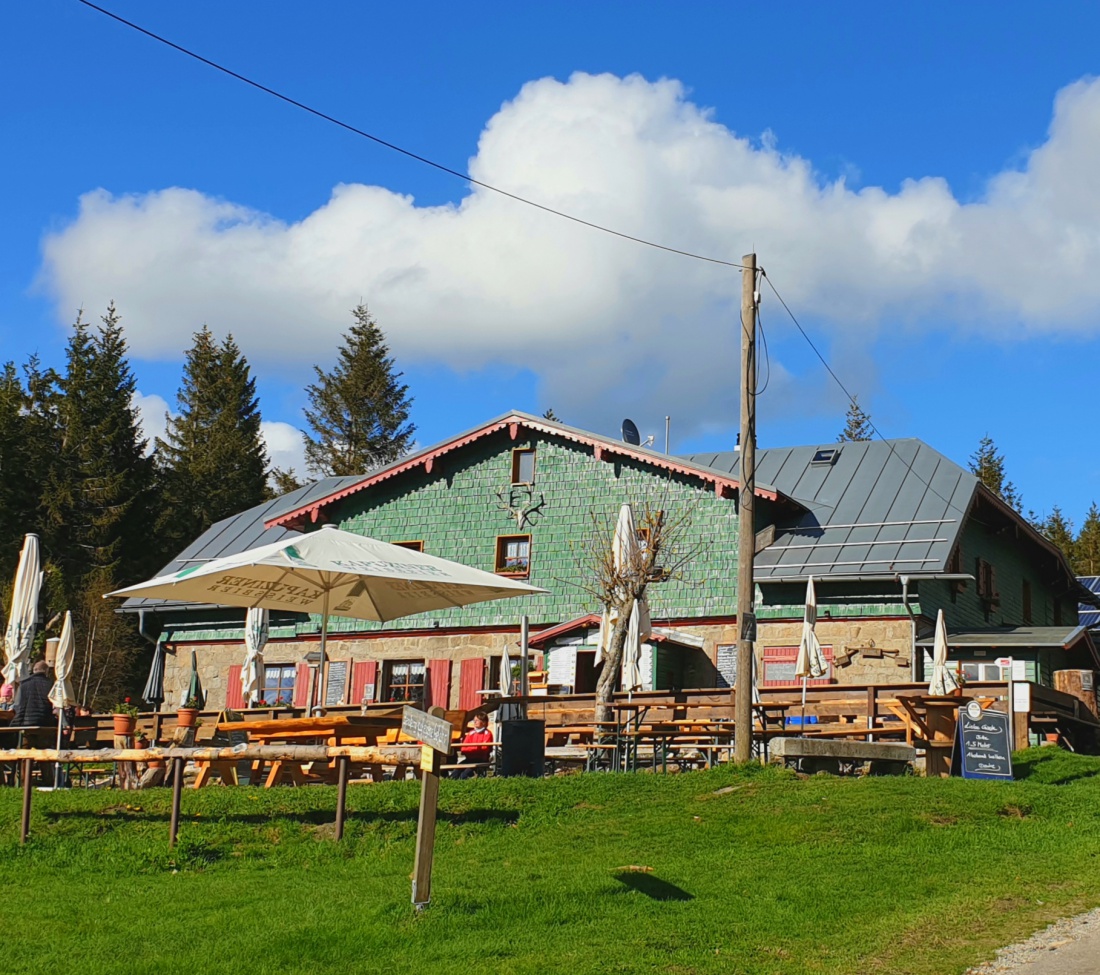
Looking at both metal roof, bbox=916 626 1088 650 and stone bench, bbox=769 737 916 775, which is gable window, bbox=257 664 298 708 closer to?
metal roof, bbox=916 626 1088 650

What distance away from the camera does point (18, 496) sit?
4341 centimetres

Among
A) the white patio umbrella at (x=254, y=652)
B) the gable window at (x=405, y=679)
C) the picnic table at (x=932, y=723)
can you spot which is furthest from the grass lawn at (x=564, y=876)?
the gable window at (x=405, y=679)

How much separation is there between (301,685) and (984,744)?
56.7ft

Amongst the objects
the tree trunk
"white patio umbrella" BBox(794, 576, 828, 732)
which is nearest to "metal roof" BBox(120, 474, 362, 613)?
the tree trunk

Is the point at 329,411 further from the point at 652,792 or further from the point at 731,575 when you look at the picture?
the point at 652,792

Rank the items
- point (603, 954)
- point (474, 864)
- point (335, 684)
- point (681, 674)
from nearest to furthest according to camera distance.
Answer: point (603, 954)
point (474, 864)
point (681, 674)
point (335, 684)

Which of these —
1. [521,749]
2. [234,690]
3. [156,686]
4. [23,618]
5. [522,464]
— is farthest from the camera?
[234,690]

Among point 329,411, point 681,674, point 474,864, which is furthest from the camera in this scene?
point 329,411

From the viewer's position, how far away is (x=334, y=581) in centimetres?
1627

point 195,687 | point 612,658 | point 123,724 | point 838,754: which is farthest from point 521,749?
point 195,687

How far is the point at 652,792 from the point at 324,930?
215 inches

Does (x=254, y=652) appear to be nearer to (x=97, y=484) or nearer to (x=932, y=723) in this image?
(x=932, y=723)

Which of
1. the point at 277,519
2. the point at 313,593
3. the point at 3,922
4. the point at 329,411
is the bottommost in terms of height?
the point at 3,922

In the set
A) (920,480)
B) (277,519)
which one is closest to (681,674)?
(920,480)
